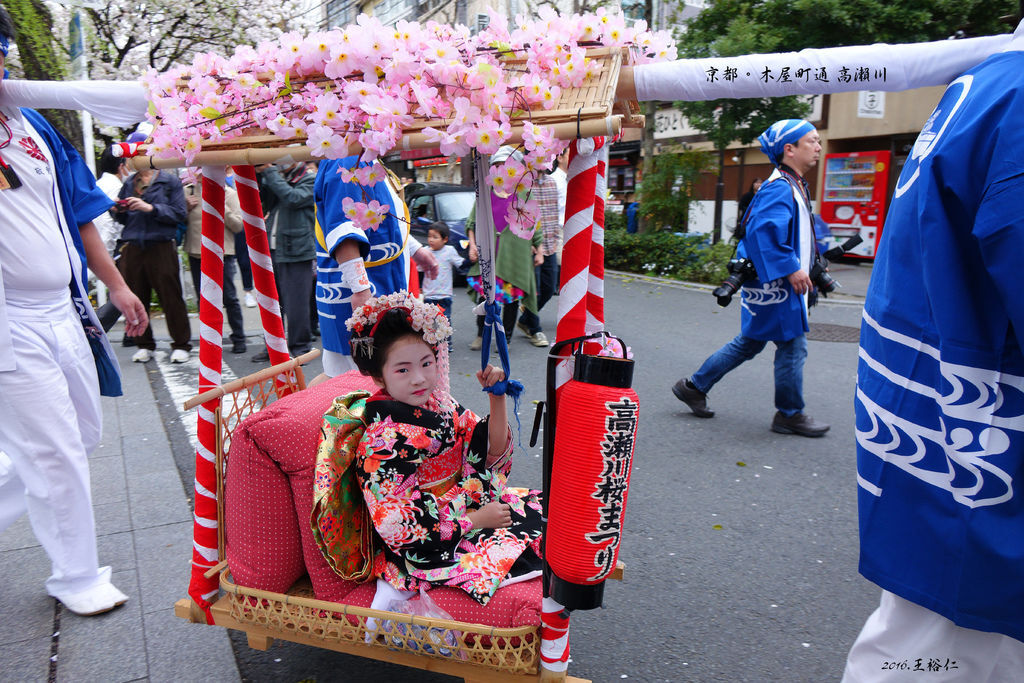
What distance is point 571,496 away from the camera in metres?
1.66

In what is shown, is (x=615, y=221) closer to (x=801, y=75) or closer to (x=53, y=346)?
(x=53, y=346)

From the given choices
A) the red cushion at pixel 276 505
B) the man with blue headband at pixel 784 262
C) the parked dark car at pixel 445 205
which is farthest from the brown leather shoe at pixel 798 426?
Result: the parked dark car at pixel 445 205

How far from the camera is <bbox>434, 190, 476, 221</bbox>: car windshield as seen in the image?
11.8 meters

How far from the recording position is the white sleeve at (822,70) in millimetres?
1522

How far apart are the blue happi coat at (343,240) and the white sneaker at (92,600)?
1392 millimetres

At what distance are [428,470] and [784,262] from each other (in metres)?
2.97

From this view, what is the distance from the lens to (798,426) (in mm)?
4691

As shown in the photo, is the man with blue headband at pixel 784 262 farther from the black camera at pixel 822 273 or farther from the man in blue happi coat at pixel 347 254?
the man in blue happi coat at pixel 347 254

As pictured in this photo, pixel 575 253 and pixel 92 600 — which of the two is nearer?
pixel 575 253

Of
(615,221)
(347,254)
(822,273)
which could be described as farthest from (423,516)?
(615,221)

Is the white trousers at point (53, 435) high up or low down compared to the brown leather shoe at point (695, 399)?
up

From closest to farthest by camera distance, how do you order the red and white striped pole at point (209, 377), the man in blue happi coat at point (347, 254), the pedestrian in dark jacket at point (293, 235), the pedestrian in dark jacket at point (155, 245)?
the red and white striped pole at point (209, 377), the man in blue happi coat at point (347, 254), the pedestrian in dark jacket at point (293, 235), the pedestrian in dark jacket at point (155, 245)

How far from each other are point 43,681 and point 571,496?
6.61 ft

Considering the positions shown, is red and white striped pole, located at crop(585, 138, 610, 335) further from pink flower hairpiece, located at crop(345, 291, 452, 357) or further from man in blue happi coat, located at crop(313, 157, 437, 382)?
man in blue happi coat, located at crop(313, 157, 437, 382)
